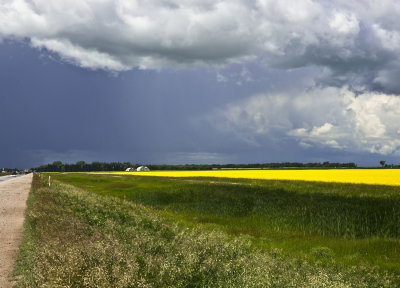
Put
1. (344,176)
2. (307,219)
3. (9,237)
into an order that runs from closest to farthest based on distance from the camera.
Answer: (9,237) → (307,219) → (344,176)

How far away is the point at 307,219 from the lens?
2328cm

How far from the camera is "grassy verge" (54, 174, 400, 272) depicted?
15.4 m

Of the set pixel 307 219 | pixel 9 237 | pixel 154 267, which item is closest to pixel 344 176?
pixel 307 219

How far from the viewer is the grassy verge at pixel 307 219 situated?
50.4ft

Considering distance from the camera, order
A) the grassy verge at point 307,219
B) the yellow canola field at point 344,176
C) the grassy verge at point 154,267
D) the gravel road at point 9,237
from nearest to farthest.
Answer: the grassy verge at point 154,267, the gravel road at point 9,237, the grassy verge at point 307,219, the yellow canola field at point 344,176

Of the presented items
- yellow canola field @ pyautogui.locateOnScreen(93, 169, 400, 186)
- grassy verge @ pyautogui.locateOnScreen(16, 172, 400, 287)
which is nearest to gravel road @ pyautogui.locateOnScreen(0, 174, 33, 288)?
grassy verge @ pyautogui.locateOnScreen(16, 172, 400, 287)

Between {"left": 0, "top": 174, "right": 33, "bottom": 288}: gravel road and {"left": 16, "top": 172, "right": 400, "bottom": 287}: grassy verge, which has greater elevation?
{"left": 16, "top": 172, "right": 400, "bottom": 287}: grassy verge

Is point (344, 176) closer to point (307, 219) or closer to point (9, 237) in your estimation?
point (307, 219)

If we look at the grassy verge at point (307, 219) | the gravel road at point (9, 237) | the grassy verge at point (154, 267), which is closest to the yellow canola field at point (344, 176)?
the grassy verge at point (307, 219)

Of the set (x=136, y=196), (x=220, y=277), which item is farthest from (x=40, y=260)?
(x=136, y=196)

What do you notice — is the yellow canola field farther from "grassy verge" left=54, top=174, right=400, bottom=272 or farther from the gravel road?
the gravel road

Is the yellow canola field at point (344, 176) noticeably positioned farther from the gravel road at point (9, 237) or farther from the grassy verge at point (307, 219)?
the gravel road at point (9, 237)

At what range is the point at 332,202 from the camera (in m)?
25.5

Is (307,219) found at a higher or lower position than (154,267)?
lower
